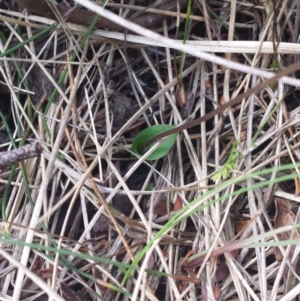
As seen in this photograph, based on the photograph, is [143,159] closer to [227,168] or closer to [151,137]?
[151,137]

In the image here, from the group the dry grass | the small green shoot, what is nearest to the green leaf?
the dry grass

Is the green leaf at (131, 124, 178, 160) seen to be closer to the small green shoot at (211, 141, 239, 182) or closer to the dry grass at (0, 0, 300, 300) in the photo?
the dry grass at (0, 0, 300, 300)

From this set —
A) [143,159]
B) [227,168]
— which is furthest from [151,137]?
[227,168]

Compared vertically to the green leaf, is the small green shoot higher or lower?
lower

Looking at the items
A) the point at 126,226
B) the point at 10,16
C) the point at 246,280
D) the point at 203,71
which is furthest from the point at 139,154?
the point at 10,16
